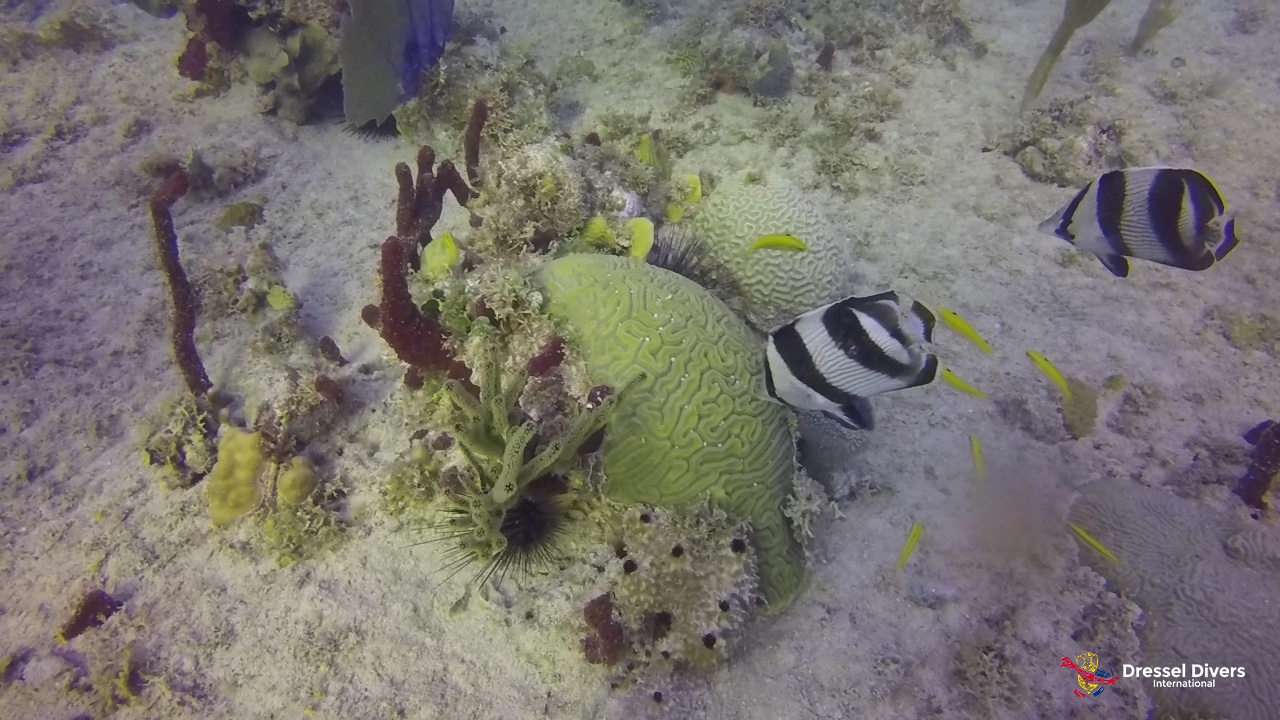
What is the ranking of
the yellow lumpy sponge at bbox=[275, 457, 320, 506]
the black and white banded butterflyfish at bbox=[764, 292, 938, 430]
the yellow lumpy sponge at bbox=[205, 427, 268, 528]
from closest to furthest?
1. the black and white banded butterflyfish at bbox=[764, 292, 938, 430]
2. the yellow lumpy sponge at bbox=[275, 457, 320, 506]
3. the yellow lumpy sponge at bbox=[205, 427, 268, 528]

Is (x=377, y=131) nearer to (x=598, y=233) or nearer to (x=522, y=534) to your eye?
(x=598, y=233)

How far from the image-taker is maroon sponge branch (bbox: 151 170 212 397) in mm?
3893

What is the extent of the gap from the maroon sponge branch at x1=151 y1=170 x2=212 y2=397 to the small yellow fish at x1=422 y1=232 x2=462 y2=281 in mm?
1492

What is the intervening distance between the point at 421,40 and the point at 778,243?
12.5ft

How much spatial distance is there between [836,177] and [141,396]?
5.83 meters

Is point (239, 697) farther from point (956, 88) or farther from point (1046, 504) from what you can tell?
point (956, 88)

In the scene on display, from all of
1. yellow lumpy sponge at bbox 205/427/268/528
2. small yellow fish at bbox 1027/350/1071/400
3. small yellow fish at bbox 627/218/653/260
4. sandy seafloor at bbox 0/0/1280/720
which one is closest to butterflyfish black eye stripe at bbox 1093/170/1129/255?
small yellow fish at bbox 1027/350/1071/400

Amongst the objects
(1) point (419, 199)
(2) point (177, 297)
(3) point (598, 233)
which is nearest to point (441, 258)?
(1) point (419, 199)

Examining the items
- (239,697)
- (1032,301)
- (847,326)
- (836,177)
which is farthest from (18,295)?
(1032,301)

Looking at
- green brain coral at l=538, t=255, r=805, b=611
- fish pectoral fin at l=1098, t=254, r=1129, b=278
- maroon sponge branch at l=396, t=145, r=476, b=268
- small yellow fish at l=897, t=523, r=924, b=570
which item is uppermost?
fish pectoral fin at l=1098, t=254, r=1129, b=278

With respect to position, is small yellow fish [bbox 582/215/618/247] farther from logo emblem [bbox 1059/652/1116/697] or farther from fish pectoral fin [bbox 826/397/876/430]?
logo emblem [bbox 1059/652/1116/697]

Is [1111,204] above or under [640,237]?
above

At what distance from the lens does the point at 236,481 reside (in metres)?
3.51

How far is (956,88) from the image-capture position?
7.20 meters
